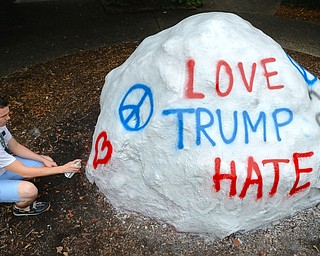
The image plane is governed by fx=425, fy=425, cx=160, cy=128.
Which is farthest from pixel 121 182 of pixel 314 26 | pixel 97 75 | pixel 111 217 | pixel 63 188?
pixel 314 26

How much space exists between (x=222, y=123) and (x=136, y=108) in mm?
688

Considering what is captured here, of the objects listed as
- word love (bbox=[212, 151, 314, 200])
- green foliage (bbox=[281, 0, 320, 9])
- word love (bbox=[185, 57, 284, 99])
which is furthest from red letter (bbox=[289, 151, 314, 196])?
green foliage (bbox=[281, 0, 320, 9])

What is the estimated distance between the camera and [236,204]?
3189mm

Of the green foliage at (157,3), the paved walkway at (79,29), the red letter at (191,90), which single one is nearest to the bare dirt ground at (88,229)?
the red letter at (191,90)

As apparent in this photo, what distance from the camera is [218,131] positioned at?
123 inches

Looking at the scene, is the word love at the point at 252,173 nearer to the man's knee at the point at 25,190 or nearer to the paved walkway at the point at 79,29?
the man's knee at the point at 25,190

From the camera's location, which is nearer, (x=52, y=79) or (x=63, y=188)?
(x=63, y=188)

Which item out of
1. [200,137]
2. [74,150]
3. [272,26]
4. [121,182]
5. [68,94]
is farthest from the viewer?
[272,26]

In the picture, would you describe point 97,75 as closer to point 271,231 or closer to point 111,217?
point 111,217

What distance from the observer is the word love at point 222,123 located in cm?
311

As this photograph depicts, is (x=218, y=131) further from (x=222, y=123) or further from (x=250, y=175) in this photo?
(x=250, y=175)

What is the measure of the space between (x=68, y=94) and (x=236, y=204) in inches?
119

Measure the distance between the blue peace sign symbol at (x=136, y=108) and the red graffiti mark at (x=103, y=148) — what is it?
226 mm

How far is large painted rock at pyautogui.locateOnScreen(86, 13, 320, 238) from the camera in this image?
3113 millimetres
